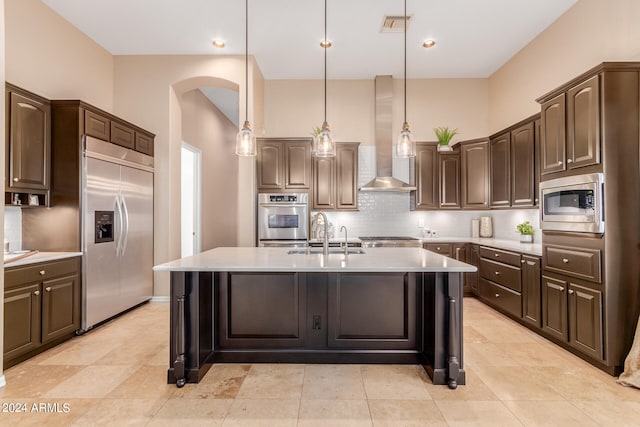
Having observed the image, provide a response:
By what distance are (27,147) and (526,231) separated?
559 centimetres

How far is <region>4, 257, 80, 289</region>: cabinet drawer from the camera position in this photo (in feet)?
8.45

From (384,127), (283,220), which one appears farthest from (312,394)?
(384,127)

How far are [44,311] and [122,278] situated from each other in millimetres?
1026

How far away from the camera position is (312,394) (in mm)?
2238

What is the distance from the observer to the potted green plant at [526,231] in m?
4.14

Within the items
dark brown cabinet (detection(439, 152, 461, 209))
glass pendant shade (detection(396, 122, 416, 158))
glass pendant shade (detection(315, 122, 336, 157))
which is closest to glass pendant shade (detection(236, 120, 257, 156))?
glass pendant shade (detection(315, 122, 336, 157))

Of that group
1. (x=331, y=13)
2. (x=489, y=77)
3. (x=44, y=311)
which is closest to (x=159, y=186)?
(x=44, y=311)

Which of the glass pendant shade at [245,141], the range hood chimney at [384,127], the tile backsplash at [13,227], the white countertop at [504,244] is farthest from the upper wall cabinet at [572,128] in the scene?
the tile backsplash at [13,227]

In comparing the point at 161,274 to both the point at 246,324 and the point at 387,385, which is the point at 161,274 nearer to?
the point at 246,324

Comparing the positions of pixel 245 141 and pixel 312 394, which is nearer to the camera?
pixel 312 394

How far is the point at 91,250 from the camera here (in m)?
3.41

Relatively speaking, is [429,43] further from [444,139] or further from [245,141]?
[245,141]

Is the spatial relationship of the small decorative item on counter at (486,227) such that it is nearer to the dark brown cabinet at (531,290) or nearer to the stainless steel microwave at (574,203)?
the dark brown cabinet at (531,290)

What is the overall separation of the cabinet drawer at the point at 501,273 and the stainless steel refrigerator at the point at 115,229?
15.2 ft
